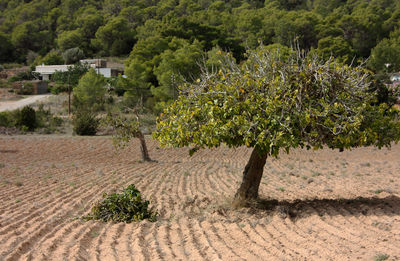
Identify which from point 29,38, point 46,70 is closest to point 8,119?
point 46,70

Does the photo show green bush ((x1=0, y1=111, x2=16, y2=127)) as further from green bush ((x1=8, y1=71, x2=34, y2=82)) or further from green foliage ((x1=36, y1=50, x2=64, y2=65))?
green foliage ((x1=36, y1=50, x2=64, y2=65))

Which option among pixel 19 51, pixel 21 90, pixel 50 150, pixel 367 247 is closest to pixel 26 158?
pixel 50 150

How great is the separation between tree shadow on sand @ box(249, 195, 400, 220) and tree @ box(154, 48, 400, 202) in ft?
3.63

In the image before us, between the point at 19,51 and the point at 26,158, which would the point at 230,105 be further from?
the point at 19,51

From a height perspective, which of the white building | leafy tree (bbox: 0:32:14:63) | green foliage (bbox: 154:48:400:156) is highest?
leafy tree (bbox: 0:32:14:63)

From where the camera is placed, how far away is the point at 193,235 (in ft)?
19.8

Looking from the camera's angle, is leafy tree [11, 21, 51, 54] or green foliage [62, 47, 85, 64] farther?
leafy tree [11, 21, 51, 54]

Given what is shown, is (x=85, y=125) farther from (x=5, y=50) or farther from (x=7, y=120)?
(x=5, y=50)

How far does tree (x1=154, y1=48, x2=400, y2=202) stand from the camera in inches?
260

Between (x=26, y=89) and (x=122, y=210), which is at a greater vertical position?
(x=26, y=89)

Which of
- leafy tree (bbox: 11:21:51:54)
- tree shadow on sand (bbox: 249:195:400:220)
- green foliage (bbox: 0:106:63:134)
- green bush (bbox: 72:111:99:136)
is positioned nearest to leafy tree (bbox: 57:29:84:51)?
leafy tree (bbox: 11:21:51:54)

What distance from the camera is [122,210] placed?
7227 millimetres

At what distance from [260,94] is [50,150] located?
14.4m

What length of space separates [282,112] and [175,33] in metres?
58.8
